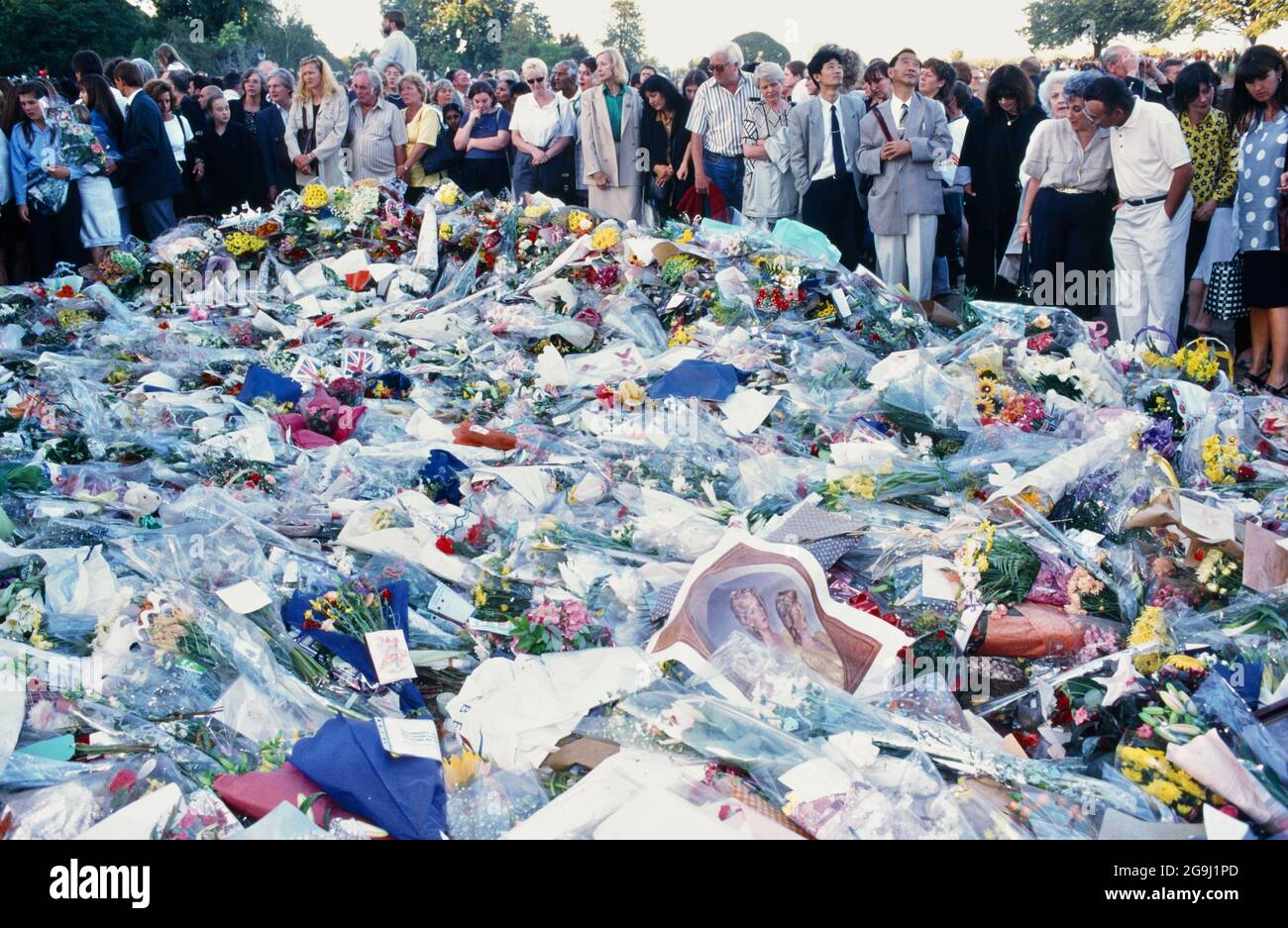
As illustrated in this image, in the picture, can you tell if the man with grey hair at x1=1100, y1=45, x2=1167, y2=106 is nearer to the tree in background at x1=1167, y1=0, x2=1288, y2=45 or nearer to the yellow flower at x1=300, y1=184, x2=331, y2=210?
the yellow flower at x1=300, y1=184, x2=331, y2=210

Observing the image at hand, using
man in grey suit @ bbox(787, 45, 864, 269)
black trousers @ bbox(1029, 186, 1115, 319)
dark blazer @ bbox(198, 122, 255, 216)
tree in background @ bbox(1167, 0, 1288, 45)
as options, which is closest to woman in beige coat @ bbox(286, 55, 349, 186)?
dark blazer @ bbox(198, 122, 255, 216)

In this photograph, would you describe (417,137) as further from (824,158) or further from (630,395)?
(630,395)

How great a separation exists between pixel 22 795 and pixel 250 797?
0.49m

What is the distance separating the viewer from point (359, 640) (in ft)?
10.6

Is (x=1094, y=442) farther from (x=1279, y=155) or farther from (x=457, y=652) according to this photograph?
(x=1279, y=155)

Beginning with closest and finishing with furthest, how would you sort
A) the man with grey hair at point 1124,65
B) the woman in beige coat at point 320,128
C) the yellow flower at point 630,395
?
the yellow flower at point 630,395, the man with grey hair at point 1124,65, the woman in beige coat at point 320,128

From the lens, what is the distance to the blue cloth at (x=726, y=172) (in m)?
8.45

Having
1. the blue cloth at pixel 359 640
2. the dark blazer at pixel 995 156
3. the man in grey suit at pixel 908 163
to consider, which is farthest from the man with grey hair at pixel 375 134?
the blue cloth at pixel 359 640

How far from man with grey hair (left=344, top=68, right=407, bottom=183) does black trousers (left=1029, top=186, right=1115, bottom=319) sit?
495 centimetres

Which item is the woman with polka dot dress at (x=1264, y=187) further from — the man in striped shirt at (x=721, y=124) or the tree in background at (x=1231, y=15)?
the tree in background at (x=1231, y=15)

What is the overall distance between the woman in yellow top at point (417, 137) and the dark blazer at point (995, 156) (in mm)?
4157

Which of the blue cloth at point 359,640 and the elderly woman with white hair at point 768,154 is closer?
the blue cloth at point 359,640

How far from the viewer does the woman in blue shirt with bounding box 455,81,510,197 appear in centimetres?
938

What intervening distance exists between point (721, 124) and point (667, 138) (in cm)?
78
